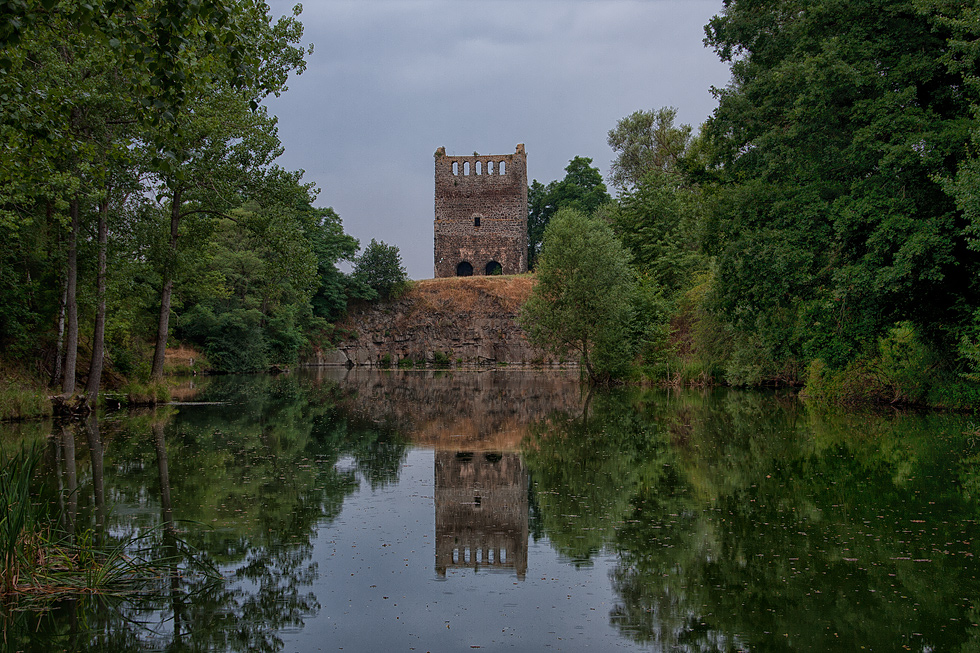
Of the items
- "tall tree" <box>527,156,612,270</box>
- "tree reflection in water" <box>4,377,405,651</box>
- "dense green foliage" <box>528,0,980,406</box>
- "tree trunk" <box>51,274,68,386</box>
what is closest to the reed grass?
"tree reflection in water" <box>4,377,405,651</box>

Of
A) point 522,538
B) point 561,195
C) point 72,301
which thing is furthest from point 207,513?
point 561,195

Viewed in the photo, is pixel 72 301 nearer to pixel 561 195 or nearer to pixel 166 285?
pixel 166 285

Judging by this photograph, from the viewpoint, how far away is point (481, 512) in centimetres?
845

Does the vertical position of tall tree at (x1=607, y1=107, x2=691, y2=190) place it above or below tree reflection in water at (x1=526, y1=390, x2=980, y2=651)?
above

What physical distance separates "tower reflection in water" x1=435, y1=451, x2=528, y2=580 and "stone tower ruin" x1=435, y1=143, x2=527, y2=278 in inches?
1863

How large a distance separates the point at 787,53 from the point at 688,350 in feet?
62.9

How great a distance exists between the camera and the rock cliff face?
186 ft

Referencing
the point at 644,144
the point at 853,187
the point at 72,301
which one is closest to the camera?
the point at 853,187

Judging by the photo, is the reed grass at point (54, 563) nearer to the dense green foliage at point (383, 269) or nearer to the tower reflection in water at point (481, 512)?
the tower reflection in water at point (481, 512)

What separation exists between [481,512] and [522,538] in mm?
1186

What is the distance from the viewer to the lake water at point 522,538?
5004 millimetres

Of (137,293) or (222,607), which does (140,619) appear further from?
(137,293)

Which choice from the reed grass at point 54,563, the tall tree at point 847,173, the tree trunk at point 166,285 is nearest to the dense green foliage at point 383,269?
the tree trunk at point 166,285

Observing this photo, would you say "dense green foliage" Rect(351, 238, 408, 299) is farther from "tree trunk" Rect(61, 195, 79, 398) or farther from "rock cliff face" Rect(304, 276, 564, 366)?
"tree trunk" Rect(61, 195, 79, 398)
